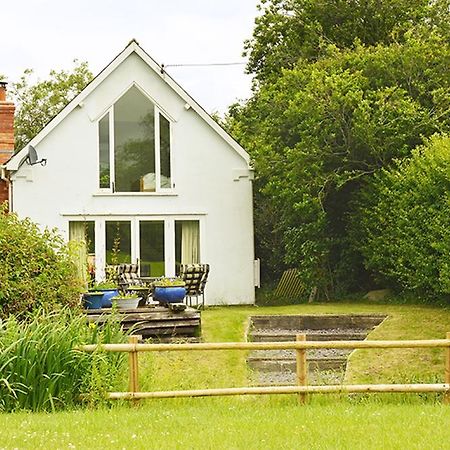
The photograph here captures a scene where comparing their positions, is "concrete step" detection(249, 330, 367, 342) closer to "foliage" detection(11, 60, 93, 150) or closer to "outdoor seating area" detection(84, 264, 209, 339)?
"outdoor seating area" detection(84, 264, 209, 339)

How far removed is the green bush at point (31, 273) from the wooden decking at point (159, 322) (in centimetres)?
103

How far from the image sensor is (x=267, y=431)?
7664 mm

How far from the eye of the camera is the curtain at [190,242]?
1977 centimetres

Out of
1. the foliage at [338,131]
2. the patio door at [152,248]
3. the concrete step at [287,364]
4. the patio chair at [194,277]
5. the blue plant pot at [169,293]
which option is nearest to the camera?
the concrete step at [287,364]

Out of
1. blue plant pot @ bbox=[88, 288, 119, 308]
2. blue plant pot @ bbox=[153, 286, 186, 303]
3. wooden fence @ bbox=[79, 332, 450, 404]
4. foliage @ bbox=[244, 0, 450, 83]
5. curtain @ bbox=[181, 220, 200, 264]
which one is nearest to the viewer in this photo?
wooden fence @ bbox=[79, 332, 450, 404]

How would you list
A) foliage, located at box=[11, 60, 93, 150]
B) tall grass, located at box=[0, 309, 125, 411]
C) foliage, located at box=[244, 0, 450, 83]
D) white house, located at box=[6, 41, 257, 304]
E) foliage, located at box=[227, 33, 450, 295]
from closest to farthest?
tall grass, located at box=[0, 309, 125, 411]
foliage, located at box=[227, 33, 450, 295]
white house, located at box=[6, 41, 257, 304]
foliage, located at box=[244, 0, 450, 83]
foliage, located at box=[11, 60, 93, 150]

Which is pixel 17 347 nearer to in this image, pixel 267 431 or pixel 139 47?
pixel 267 431

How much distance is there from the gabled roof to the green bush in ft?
17.2

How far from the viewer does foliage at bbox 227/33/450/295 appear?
18578mm

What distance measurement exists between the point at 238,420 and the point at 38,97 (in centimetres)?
3143

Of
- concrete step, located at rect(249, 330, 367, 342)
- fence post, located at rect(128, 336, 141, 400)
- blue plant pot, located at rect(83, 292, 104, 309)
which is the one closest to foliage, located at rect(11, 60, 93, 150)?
blue plant pot, located at rect(83, 292, 104, 309)

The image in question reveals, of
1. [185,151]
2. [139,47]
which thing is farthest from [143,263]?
[139,47]

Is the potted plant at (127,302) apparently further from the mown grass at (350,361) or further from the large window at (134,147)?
the large window at (134,147)

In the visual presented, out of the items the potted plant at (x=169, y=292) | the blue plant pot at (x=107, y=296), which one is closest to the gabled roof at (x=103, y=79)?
the blue plant pot at (x=107, y=296)
